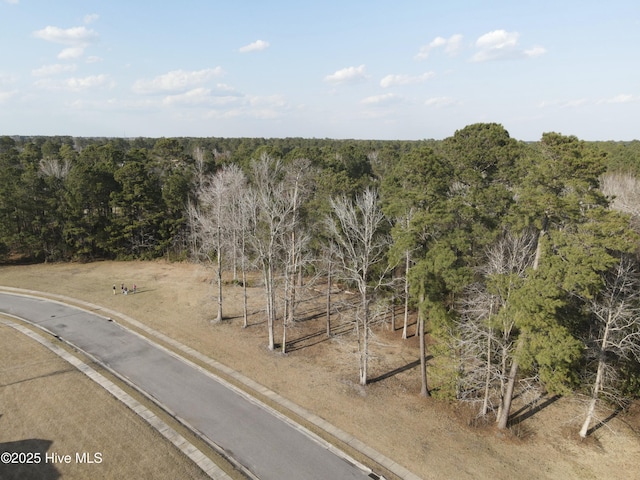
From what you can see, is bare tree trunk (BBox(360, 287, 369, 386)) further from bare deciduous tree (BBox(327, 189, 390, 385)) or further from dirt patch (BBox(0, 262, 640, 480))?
dirt patch (BBox(0, 262, 640, 480))

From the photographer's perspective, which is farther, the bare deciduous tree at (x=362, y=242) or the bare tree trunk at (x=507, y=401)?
the bare deciduous tree at (x=362, y=242)

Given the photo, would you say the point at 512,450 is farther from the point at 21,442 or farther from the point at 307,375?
the point at 21,442

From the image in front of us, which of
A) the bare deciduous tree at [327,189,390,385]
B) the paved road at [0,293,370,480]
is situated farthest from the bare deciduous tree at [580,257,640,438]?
the paved road at [0,293,370,480]

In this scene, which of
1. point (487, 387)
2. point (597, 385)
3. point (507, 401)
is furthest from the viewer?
point (487, 387)

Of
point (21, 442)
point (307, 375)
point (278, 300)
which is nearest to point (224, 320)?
point (278, 300)

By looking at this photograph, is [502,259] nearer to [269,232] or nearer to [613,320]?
[613,320]

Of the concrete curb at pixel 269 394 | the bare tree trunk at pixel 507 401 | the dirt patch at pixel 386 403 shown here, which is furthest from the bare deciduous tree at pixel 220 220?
the bare tree trunk at pixel 507 401

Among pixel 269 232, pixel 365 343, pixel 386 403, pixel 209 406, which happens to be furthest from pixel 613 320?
pixel 269 232

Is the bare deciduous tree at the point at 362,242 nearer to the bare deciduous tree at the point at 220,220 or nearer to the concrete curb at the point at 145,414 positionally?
the bare deciduous tree at the point at 220,220
